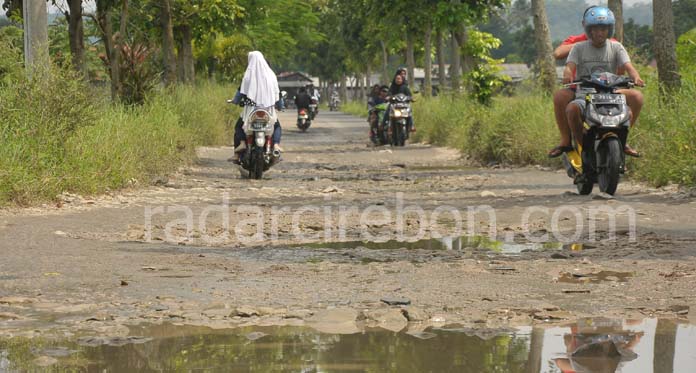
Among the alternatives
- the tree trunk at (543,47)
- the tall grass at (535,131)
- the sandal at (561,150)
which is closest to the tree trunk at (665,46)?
the tall grass at (535,131)

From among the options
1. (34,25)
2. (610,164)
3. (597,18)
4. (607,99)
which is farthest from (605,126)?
(34,25)

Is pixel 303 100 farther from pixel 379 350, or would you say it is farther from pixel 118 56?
pixel 379 350

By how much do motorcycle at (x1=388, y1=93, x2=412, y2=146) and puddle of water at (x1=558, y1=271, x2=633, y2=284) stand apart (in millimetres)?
20045

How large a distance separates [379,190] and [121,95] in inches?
344

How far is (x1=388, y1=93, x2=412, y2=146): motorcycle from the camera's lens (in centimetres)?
2717

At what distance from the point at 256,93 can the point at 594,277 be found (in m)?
10.2

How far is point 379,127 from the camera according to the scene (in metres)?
28.7

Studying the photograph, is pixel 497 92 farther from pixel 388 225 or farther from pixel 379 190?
pixel 388 225

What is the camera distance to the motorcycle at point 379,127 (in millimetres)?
28453

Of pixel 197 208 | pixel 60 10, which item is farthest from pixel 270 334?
pixel 60 10

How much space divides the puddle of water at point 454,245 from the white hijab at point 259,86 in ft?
25.2

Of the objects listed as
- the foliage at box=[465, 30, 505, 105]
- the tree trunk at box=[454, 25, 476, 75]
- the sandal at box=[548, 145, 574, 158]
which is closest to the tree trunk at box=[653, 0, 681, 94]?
the sandal at box=[548, 145, 574, 158]

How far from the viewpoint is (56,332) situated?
5.36 metres

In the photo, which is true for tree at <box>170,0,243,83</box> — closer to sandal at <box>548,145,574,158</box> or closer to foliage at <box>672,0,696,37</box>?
sandal at <box>548,145,574,158</box>
